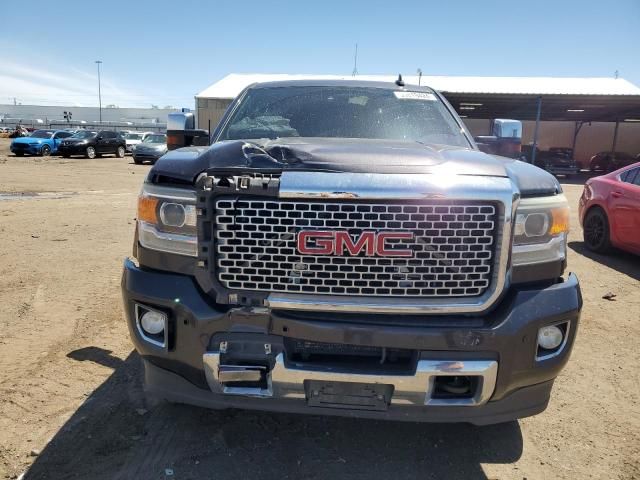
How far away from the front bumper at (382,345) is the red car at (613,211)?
5144 millimetres

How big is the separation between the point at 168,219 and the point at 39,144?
97.6 feet

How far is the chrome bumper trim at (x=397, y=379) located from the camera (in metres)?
2.04

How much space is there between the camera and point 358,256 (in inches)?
81.0

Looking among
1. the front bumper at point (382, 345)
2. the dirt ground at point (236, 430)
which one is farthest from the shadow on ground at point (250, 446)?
the front bumper at point (382, 345)

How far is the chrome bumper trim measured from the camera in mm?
2035

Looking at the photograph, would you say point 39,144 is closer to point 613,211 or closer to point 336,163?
point 613,211

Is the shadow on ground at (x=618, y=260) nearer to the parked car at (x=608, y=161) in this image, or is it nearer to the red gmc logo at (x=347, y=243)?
the red gmc logo at (x=347, y=243)

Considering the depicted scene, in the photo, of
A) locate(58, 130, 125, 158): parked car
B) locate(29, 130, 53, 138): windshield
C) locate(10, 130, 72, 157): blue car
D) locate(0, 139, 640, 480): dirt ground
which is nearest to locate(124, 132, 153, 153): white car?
locate(58, 130, 125, 158): parked car

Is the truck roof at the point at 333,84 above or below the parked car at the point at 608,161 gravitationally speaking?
above

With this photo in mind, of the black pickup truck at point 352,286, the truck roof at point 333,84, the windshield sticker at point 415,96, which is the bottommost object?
the black pickup truck at point 352,286

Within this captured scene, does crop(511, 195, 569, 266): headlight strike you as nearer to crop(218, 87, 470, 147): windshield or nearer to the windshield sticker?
crop(218, 87, 470, 147): windshield

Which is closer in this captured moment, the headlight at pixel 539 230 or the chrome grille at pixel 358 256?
the chrome grille at pixel 358 256

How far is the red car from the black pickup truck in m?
5.13

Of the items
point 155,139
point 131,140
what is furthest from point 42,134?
point 155,139
